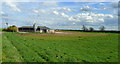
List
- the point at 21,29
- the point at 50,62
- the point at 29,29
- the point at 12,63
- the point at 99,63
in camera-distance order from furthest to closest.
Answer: the point at 21,29, the point at 29,29, the point at 99,63, the point at 50,62, the point at 12,63

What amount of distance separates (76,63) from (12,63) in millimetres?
3350

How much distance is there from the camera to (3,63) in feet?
23.3

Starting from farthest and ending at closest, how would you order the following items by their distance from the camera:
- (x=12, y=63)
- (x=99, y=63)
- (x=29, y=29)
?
(x=29, y=29) < (x=99, y=63) < (x=12, y=63)

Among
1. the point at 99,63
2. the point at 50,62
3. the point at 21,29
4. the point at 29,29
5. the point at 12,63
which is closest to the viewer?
the point at 12,63

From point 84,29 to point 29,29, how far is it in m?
31.6

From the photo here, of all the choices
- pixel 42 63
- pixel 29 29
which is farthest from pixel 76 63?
pixel 29 29

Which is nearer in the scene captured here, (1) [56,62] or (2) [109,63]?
(1) [56,62]

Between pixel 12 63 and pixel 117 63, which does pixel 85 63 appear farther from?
pixel 12 63

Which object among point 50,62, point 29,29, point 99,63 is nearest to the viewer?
point 50,62

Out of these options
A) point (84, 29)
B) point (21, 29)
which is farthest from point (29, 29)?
point (84, 29)

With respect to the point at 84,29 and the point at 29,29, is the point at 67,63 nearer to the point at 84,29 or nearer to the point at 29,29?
the point at 29,29

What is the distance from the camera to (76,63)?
786 centimetres

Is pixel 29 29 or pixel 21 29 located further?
pixel 21 29

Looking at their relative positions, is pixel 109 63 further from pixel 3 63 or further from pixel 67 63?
pixel 3 63
